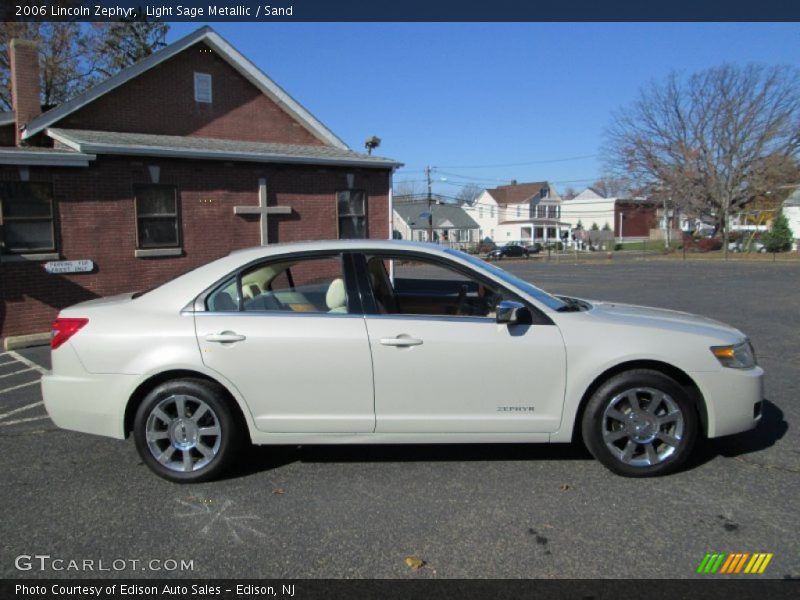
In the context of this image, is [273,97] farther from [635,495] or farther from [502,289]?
[635,495]

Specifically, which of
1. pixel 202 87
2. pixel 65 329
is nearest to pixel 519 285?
pixel 65 329

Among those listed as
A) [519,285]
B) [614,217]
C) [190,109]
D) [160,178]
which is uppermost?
[614,217]

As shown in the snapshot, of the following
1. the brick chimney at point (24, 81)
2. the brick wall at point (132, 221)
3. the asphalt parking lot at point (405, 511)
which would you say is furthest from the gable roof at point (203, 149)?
the asphalt parking lot at point (405, 511)

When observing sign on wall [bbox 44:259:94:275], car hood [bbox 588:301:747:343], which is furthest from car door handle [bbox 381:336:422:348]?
sign on wall [bbox 44:259:94:275]

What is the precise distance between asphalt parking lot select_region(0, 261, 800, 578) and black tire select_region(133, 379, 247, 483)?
13 centimetres

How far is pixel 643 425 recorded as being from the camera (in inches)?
164

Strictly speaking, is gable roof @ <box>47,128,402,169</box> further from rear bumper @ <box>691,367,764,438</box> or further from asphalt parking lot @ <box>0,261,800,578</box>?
rear bumper @ <box>691,367,764,438</box>

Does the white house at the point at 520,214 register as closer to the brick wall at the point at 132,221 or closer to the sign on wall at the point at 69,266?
the brick wall at the point at 132,221

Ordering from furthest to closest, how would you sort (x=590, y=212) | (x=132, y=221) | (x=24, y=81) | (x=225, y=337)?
(x=590, y=212) < (x=24, y=81) < (x=132, y=221) < (x=225, y=337)

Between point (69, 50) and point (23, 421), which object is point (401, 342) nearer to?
point (23, 421)

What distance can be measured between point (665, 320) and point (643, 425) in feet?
2.59

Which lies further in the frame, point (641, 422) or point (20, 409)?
point (20, 409)

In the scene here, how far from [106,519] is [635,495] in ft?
10.4

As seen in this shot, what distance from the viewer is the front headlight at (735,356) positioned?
4.22 metres
